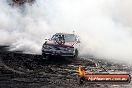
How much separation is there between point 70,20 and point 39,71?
17.6 meters

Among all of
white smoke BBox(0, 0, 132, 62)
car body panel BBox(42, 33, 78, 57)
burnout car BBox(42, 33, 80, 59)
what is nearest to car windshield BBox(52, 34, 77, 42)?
burnout car BBox(42, 33, 80, 59)

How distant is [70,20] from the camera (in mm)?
32625

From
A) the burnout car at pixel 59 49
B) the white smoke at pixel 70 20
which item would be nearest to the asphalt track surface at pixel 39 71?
Answer: the burnout car at pixel 59 49

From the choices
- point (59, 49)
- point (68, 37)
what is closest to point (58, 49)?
point (59, 49)

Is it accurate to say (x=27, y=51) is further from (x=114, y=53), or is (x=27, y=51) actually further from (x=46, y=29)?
(x=46, y=29)

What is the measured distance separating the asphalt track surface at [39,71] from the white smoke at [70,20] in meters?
6.24

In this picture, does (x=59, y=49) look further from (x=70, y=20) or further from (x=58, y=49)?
(x=70, y=20)

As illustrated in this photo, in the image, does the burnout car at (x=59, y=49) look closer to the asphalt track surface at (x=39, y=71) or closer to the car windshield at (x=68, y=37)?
the asphalt track surface at (x=39, y=71)

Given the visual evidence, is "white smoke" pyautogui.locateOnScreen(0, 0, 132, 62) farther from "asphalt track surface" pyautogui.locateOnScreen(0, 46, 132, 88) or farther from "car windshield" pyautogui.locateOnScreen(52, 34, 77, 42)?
"asphalt track surface" pyautogui.locateOnScreen(0, 46, 132, 88)

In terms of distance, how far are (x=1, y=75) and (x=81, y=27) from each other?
17.2 m

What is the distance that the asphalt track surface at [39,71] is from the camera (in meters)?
12.9

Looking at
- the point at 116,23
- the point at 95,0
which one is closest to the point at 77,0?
the point at 95,0

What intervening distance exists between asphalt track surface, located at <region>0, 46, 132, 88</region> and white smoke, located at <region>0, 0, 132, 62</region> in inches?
246

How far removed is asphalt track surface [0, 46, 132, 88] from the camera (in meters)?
12.9
